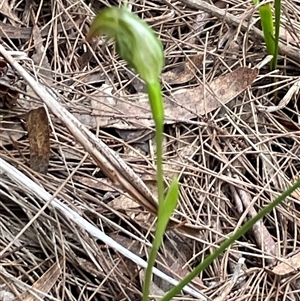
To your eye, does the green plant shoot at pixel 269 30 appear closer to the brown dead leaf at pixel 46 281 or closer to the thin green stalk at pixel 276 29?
the thin green stalk at pixel 276 29

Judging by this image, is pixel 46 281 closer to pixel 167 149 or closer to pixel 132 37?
pixel 167 149

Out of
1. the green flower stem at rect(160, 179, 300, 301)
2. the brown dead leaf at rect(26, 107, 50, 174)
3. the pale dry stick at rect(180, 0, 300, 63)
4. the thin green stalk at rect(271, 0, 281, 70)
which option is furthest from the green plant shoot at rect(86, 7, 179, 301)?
the pale dry stick at rect(180, 0, 300, 63)

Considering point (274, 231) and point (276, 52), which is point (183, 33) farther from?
point (274, 231)

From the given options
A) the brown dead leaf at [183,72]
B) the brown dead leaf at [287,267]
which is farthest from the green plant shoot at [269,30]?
the brown dead leaf at [287,267]

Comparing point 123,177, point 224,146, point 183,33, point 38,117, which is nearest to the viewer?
point 123,177

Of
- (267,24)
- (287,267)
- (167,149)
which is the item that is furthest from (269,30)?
(287,267)

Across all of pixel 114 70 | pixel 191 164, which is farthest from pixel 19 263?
pixel 114 70
